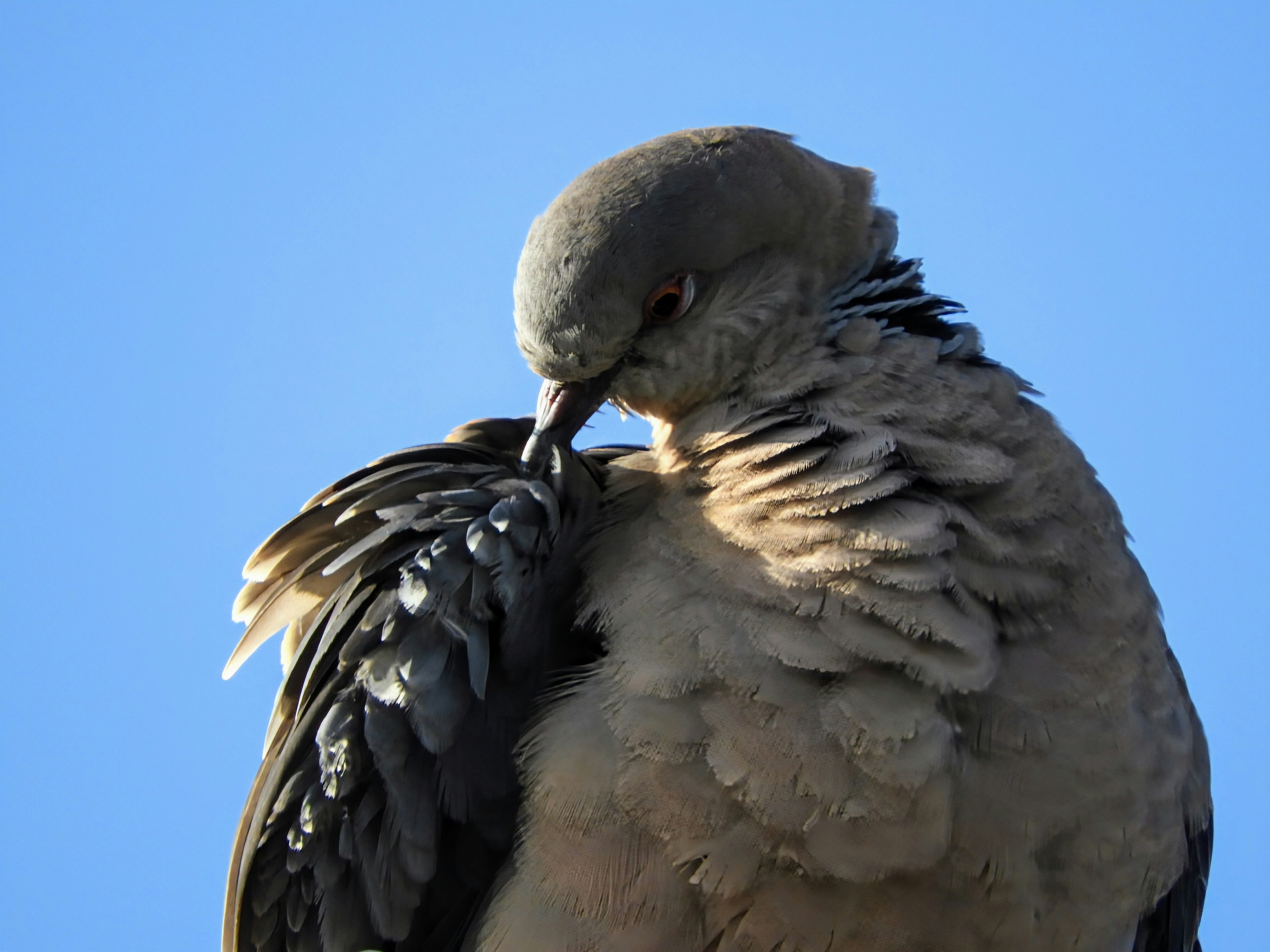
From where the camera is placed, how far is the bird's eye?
8.95 ft

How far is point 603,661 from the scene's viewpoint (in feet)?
8.25

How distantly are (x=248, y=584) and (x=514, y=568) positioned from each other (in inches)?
34.2

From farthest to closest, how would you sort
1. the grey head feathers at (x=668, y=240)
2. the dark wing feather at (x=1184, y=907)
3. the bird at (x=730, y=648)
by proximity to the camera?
the dark wing feather at (x=1184, y=907), the grey head feathers at (x=668, y=240), the bird at (x=730, y=648)

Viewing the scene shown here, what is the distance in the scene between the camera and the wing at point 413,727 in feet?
8.09

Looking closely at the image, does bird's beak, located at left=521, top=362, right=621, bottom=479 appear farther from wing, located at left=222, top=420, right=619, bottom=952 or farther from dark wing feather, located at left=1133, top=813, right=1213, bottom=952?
dark wing feather, located at left=1133, top=813, right=1213, bottom=952

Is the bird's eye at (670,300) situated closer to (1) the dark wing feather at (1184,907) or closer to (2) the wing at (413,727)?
(2) the wing at (413,727)

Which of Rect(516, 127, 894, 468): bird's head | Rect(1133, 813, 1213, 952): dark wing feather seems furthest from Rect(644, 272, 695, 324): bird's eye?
Rect(1133, 813, 1213, 952): dark wing feather

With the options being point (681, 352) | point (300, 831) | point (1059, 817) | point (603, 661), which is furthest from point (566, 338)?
point (1059, 817)

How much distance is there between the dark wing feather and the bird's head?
1.45m

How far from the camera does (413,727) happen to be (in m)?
2.45

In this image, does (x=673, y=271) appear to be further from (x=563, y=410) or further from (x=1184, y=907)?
(x=1184, y=907)

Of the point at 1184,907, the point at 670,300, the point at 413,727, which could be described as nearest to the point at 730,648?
the point at 413,727

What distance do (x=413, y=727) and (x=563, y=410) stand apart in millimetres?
760

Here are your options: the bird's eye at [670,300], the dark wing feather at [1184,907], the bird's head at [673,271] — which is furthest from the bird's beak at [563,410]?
the dark wing feather at [1184,907]
